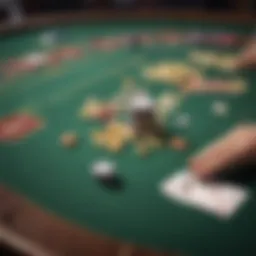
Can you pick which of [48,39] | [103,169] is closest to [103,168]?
[103,169]

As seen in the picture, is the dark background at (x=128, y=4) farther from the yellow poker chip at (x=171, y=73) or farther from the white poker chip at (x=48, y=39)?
the yellow poker chip at (x=171, y=73)

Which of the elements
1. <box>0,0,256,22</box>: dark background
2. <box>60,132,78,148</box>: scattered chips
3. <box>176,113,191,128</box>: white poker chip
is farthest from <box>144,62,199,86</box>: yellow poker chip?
<box>0,0,256,22</box>: dark background

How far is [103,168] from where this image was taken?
1.05m

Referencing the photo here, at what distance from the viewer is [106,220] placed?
90 cm

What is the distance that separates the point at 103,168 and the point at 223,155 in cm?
29

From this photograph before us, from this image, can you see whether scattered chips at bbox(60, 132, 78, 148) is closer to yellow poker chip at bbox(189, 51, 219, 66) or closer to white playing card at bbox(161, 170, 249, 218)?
white playing card at bbox(161, 170, 249, 218)

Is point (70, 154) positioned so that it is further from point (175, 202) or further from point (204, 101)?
point (204, 101)

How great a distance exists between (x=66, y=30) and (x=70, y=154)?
1272mm

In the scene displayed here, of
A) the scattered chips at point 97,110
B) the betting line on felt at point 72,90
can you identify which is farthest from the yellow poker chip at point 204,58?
the scattered chips at point 97,110

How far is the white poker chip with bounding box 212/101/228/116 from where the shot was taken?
134 centimetres

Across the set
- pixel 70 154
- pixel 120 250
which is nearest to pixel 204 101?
pixel 70 154

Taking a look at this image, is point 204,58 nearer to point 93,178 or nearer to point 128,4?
point 93,178

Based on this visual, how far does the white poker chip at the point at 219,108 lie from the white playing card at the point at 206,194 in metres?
0.37

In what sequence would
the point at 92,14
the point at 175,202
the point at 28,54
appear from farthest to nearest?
the point at 92,14
the point at 28,54
the point at 175,202
